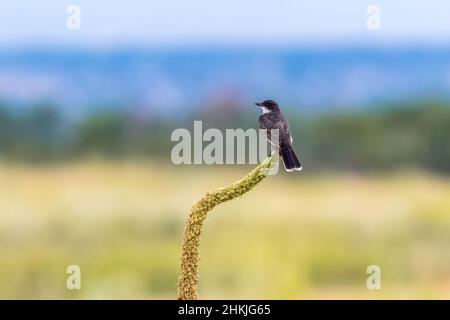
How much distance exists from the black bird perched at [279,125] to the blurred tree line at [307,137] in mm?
15320

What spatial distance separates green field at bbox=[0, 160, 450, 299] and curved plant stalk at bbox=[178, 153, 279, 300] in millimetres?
11792

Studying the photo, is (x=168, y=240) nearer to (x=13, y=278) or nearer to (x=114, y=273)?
(x=114, y=273)

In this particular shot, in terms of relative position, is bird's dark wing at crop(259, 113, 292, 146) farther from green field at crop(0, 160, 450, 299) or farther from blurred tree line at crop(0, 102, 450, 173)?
blurred tree line at crop(0, 102, 450, 173)

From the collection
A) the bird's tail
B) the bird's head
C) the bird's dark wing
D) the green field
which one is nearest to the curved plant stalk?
the bird's tail

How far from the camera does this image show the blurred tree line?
2420 centimetres

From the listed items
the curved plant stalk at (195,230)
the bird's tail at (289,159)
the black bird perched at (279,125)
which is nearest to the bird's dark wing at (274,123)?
the black bird perched at (279,125)

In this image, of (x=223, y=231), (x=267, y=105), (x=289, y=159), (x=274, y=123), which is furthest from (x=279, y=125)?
(x=223, y=231)

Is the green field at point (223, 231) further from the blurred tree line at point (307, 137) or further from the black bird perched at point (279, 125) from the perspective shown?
the black bird perched at point (279, 125)

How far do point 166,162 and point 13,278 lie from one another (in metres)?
6.13

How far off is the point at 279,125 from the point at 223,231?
45.5 ft
